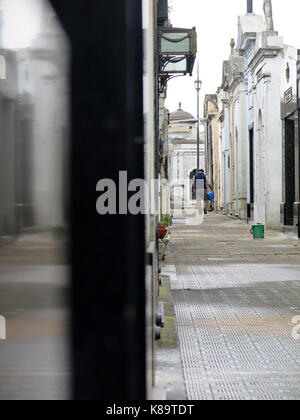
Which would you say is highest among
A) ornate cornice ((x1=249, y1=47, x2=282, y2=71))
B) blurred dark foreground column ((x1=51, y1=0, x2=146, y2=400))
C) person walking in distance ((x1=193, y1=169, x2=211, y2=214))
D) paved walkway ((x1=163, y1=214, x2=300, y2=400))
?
ornate cornice ((x1=249, y1=47, x2=282, y2=71))

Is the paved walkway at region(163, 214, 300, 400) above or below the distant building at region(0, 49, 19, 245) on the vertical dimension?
below

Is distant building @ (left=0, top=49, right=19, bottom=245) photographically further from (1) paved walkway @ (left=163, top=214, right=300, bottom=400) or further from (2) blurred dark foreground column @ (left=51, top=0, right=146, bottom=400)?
(2) blurred dark foreground column @ (left=51, top=0, right=146, bottom=400)

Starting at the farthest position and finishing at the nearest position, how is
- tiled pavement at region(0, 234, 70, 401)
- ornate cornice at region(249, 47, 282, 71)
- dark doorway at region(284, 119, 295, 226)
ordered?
ornate cornice at region(249, 47, 282, 71)
dark doorway at region(284, 119, 295, 226)
tiled pavement at region(0, 234, 70, 401)

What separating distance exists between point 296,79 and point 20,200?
29.3 ft

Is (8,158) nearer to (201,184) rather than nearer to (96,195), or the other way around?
(201,184)

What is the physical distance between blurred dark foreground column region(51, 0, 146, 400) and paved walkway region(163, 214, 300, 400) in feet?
8.68

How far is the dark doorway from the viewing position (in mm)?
21828

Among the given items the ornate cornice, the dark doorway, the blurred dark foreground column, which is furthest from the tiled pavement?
the ornate cornice

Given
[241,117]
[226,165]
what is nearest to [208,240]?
[241,117]

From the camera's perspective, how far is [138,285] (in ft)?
5.10

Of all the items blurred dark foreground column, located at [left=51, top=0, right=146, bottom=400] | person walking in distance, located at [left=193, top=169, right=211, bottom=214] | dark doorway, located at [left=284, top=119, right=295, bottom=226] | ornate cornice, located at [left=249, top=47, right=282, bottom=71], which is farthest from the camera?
person walking in distance, located at [left=193, top=169, right=211, bottom=214]

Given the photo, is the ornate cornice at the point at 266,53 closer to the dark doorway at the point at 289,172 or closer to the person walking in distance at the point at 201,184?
the dark doorway at the point at 289,172

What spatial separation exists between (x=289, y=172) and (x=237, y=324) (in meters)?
16.5

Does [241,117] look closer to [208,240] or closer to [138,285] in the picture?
[208,240]
